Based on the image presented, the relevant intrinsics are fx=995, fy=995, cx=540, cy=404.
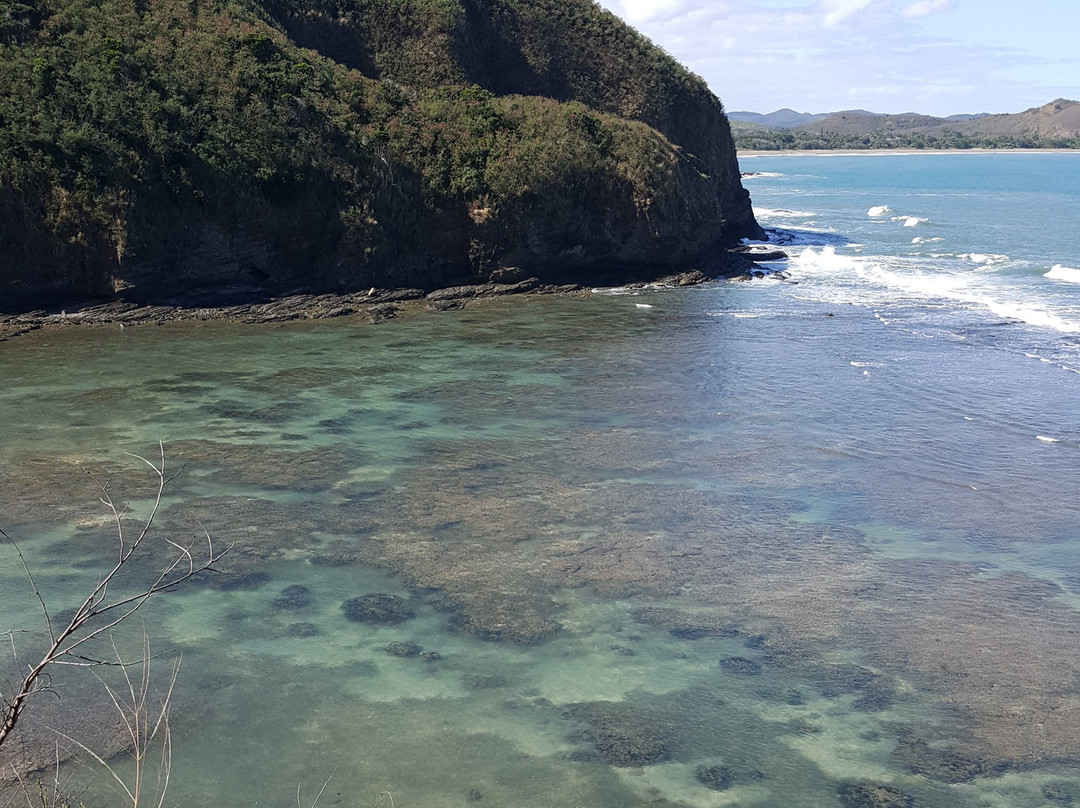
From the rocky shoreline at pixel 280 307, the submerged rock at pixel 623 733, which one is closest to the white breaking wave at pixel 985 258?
the rocky shoreline at pixel 280 307

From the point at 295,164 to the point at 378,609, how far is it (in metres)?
26.6

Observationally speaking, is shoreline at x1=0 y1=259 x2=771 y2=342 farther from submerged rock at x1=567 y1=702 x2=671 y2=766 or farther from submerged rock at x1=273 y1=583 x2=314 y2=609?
submerged rock at x1=567 y1=702 x2=671 y2=766

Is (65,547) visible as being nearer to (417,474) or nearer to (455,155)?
(417,474)

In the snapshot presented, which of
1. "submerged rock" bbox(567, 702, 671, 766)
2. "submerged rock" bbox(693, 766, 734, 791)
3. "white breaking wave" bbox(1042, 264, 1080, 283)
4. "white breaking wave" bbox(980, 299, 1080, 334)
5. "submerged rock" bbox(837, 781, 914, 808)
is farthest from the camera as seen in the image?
"white breaking wave" bbox(1042, 264, 1080, 283)

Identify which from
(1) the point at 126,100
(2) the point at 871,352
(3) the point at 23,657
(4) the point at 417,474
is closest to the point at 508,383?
(4) the point at 417,474

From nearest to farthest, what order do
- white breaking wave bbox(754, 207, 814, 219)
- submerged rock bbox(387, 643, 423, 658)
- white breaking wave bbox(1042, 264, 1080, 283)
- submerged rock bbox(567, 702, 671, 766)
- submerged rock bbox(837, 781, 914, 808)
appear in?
submerged rock bbox(837, 781, 914, 808)
submerged rock bbox(567, 702, 671, 766)
submerged rock bbox(387, 643, 423, 658)
white breaking wave bbox(1042, 264, 1080, 283)
white breaking wave bbox(754, 207, 814, 219)

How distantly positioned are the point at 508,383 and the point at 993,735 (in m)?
17.7

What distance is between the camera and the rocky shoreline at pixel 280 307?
33.3 meters

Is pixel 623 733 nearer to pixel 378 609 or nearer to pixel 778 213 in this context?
pixel 378 609

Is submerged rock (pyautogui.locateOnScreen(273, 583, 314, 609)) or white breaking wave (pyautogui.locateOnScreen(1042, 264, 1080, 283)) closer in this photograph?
submerged rock (pyautogui.locateOnScreen(273, 583, 314, 609))

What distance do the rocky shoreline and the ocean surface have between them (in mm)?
1297

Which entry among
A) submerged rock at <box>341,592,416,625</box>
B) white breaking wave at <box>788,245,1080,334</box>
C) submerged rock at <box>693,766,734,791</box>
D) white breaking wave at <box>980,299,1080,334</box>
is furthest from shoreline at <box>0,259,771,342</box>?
submerged rock at <box>693,766,734,791</box>

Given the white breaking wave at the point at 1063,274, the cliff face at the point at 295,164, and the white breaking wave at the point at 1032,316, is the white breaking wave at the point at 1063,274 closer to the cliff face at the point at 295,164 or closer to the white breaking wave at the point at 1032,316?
the white breaking wave at the point at 1032,316

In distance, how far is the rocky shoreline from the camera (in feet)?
109
